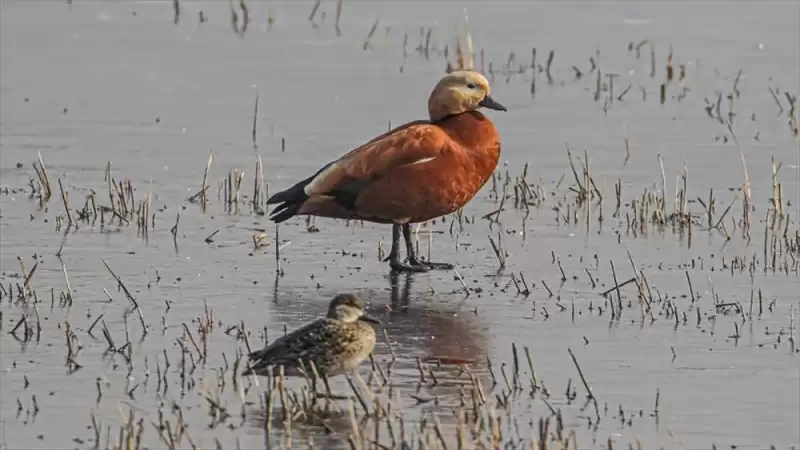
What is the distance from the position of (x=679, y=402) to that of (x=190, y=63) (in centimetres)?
972

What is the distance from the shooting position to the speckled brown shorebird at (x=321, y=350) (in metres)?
7.17

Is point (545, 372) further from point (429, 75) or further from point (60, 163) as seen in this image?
point (429, 75)

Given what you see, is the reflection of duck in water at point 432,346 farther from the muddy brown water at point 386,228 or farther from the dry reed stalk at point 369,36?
the dry reed stalk at point 369,36

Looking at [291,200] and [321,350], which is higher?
[291,200]

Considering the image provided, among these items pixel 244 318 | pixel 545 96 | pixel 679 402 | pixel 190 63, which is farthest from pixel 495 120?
pixel 679 402

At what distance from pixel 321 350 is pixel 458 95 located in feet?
11.3

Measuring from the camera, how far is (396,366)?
7812 mm

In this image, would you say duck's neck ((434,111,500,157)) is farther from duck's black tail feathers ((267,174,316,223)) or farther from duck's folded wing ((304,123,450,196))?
duck's black tail feathers ((267,174,316,223))

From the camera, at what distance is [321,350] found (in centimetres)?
718

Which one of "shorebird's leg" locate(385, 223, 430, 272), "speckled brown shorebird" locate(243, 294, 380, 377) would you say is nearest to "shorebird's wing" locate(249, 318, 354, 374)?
"speckled brown shorebird" locate(243, 294, 380, 377)

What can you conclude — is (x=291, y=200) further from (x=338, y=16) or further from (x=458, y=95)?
(x=338, y=16)

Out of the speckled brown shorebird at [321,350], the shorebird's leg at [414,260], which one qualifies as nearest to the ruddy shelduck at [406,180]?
the shorebird's leg at [414,260]

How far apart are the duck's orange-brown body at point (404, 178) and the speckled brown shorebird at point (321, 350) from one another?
2.79 meters

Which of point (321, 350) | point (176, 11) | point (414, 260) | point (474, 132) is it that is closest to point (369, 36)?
point (176, 11)
